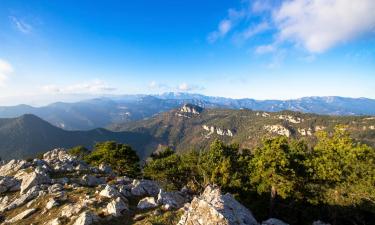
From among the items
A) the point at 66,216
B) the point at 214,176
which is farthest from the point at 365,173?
the point at 66,216

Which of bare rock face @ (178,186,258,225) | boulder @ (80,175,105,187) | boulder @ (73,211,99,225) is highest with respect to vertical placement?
bare rock face @ (178,186,258,225)

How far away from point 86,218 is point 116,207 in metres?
3.12

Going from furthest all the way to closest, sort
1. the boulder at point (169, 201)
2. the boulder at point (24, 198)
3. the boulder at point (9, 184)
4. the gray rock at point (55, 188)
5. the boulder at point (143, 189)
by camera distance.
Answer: the boulder at point (9, 184)
the gray rock at point (55, 188)
the boulder at point (143, 189)
the boulder at point (24, 198)
the boulder at point (169, 201)

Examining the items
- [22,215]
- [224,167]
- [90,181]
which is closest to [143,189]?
[90,181]

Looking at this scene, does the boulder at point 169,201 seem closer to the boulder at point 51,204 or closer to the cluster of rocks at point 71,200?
the cluster of rocks at point 71,200

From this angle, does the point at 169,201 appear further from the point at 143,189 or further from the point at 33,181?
the point at 33,181

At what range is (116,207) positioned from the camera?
2522 centimetres

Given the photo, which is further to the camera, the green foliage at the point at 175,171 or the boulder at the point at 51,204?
the green foliage at the point at 175,171

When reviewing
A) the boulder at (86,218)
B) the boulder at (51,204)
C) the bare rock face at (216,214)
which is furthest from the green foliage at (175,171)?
the bare rock face at (216,214)

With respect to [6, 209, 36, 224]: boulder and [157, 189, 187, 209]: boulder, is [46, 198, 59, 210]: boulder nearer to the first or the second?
[6, 209, 36, 224]: boulder

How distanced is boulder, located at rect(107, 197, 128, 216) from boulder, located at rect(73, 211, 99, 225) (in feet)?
5.32

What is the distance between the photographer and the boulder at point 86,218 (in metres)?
22.7

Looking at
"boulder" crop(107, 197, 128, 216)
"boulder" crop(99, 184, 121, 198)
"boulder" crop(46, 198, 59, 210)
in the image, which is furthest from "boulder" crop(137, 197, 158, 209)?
"boulder" crop(46, 198, 59, 210)

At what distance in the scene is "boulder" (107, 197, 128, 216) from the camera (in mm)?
24766
